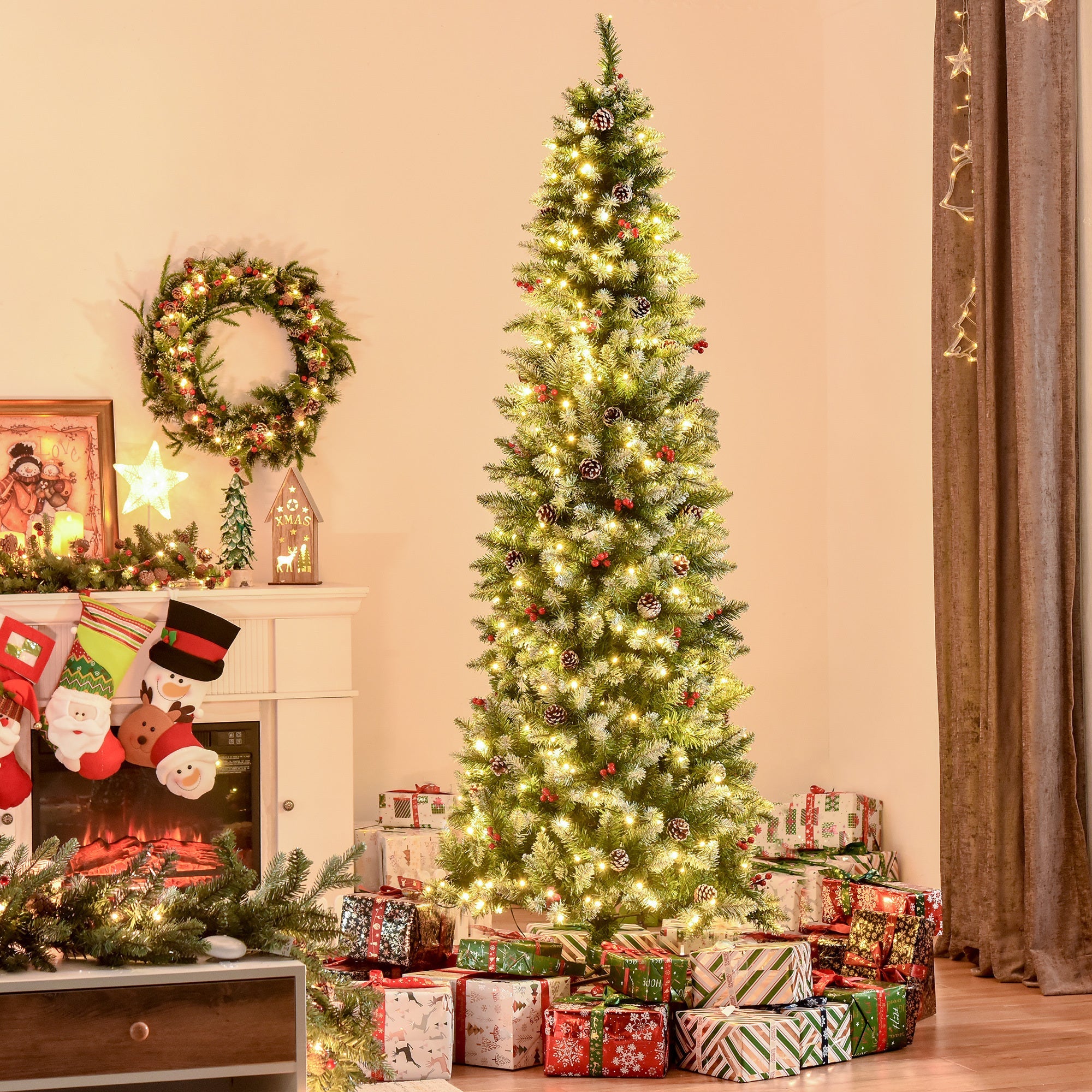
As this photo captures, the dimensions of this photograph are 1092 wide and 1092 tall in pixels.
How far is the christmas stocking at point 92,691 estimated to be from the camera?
4.13m

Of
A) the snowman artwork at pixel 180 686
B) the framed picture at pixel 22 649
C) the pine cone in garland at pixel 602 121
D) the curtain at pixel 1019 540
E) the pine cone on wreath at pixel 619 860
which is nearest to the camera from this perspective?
the pine cone on wreath at pixel 619 860

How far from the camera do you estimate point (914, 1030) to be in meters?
3.48

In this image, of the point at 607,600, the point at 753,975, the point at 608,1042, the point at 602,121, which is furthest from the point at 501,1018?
the point at 602,121

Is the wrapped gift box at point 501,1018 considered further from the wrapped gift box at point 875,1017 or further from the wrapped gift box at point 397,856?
the wrapped gift box at point 397,856

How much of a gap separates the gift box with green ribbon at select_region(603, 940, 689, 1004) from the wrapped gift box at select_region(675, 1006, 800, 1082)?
89mm

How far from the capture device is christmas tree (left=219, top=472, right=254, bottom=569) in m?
4.55

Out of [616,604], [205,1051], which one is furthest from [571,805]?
[205,1051]

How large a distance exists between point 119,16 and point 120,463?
5.29ft

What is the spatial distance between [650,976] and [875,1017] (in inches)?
23.2

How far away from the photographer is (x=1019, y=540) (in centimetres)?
409

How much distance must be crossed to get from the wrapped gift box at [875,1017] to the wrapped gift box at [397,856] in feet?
5.04

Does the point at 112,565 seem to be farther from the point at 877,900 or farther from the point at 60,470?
the point at 877,900

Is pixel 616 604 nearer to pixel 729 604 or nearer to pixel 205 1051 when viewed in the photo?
pixel 729 604

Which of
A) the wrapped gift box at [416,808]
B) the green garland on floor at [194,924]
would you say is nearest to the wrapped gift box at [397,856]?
the wrapped gift box at [416,808]
